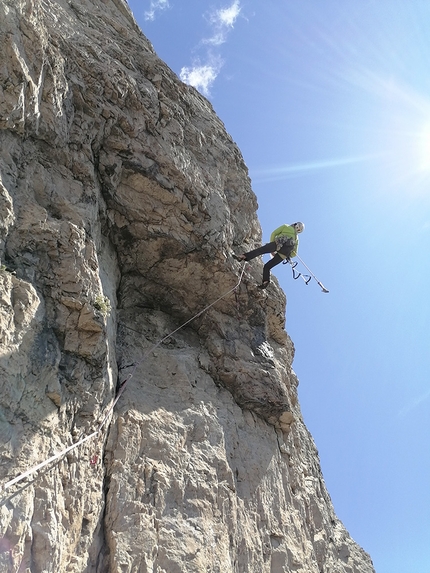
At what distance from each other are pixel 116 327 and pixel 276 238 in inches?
169

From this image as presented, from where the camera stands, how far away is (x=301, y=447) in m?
10.8

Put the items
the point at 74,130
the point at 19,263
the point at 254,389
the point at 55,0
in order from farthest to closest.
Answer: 1. the point at 55,0
2. the point at 254,389
3. the point at 74,130
4. the point at 19,263

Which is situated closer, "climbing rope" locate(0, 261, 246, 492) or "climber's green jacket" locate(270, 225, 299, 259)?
"climbing rope" locate(0, 261, 246, 492)

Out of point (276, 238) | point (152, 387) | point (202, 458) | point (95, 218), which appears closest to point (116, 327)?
point (152, 387)

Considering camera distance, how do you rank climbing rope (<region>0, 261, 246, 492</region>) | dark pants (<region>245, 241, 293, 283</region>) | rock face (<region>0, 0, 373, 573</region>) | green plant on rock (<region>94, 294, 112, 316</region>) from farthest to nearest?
dark pants (<region>245, 241, 293, 283</region>) < green plant on rock (<region>94, 294, 112, 316</region>) < rock face (<region>0, 0, 373, 573</region>) < climbing rope (<region>0, 261, 246, 492</region>)

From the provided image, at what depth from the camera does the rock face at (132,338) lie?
5.66 m

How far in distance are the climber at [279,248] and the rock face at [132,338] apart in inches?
13.7

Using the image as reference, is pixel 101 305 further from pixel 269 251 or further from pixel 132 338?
pixel 269 251

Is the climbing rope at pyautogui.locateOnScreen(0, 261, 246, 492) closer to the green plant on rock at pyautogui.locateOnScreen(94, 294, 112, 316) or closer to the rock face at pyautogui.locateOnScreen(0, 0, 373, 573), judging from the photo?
the rock face at pyautogui.locateOnScreen(0, 0, 373, 573)

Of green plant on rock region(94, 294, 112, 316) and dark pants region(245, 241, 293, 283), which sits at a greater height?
dark pants region(245, 241, 293, 283)

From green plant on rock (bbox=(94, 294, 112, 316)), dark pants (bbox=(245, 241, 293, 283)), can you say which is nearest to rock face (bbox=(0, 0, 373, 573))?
green plant on rock (bbox=(94, 294, 112, 316))

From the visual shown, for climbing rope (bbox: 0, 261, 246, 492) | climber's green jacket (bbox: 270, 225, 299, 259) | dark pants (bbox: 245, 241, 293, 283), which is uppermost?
climber's green jacket (bbox: 270, 225, 299, 259)

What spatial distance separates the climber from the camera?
35.2 feet

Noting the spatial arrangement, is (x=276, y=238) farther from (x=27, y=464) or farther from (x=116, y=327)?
(x=27, y=464)
